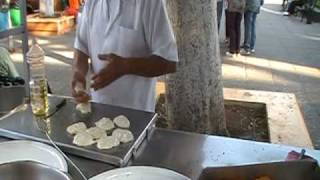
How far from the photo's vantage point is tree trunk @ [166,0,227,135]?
2.68m

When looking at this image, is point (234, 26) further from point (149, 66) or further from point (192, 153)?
point (192, 153)

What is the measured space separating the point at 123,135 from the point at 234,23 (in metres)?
4.86

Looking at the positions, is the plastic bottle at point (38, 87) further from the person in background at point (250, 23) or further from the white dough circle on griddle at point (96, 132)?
the person in background at point (250, 23)

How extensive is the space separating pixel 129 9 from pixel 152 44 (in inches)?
→ 6.7

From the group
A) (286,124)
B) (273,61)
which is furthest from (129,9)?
(273,61)

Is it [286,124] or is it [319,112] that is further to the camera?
[319,112]

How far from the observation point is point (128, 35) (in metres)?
1.51

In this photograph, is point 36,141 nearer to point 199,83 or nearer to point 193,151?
point 193,151

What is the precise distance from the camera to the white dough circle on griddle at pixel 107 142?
1.08 metres

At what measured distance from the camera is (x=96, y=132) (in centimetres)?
114

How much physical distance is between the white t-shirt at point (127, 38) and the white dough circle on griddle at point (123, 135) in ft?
1.34

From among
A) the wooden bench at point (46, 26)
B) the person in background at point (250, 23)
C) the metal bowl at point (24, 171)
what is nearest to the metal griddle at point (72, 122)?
the metal bowl at point (24, 171)

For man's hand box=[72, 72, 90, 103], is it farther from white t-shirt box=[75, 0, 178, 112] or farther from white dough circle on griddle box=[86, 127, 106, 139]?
white dough circle on griddle box=[86, 127, 106, 139]

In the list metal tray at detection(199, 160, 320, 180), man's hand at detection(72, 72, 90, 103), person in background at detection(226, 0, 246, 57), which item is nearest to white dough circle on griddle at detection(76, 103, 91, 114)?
man's hand at detection(72, 72, 90, 103)
